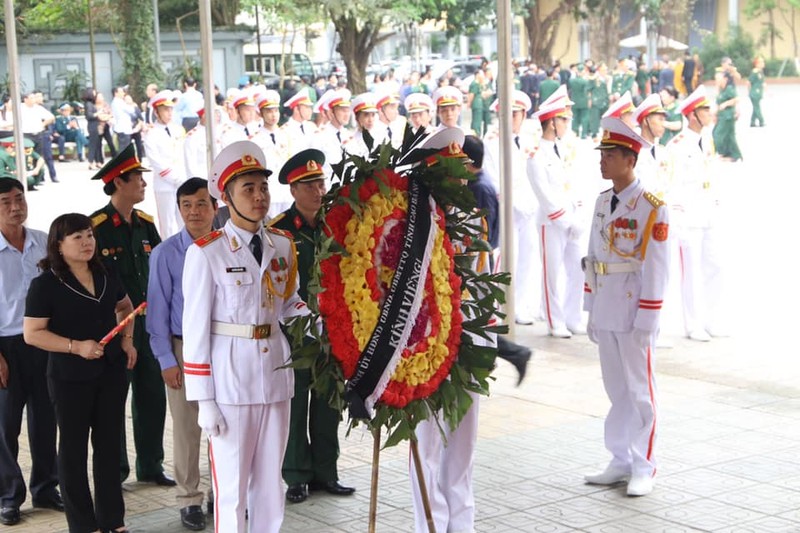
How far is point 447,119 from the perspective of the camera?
39.8 feet

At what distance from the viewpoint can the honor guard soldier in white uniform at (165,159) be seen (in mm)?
15734

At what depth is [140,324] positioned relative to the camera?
6594mm

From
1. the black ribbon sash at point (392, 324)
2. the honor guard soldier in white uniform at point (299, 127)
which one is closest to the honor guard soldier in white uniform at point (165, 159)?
the honor guard soldier in white uniform at point (299, 127)

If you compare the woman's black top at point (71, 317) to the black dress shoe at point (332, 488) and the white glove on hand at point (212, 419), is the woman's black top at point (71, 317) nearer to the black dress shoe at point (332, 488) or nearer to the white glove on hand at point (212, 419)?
the white glove on hand at point (212, 419)

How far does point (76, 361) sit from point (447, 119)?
23.6 ft

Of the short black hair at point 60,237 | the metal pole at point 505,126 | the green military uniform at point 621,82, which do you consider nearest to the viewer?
the short black hair at point 60,237

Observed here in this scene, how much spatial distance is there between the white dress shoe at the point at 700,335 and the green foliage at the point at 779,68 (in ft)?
25.0

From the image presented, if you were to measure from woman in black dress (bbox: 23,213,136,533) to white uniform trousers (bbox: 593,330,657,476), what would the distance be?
2510 mm

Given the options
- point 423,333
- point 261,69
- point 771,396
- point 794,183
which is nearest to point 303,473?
point 423,333

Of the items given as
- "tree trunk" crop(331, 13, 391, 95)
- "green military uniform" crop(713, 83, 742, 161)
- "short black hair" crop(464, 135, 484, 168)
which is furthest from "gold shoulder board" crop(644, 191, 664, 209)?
"tree trunk" crop(331, 13, 391, 95)

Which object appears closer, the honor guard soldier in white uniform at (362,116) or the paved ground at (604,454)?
the paved ground at (604,454)

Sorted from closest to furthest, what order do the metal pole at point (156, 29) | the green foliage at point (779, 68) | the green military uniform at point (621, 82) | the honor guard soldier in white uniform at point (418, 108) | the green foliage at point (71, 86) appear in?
1. the honor guard soldier in white uniform at point (418, 108)
2. the green foliage at point (779, 68)
3. the green military uniform at point (621, 82)
4. the metal pole at point (156, 29)
5. the green foliage at point (71, 86)

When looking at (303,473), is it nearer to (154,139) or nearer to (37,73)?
(154,139)

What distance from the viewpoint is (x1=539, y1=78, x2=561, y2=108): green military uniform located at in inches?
1091
